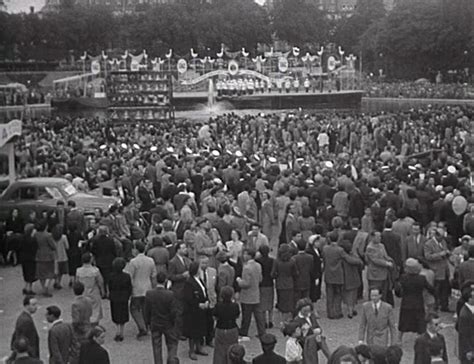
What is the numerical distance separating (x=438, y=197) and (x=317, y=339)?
29.5 feet

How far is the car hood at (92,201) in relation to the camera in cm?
1859

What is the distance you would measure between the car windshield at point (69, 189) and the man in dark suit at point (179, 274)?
7.13m

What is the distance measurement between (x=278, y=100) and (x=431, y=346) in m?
67.3

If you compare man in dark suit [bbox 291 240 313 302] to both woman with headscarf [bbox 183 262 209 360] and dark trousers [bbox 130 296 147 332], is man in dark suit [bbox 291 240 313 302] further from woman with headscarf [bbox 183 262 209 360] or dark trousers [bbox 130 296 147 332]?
dark trousers [bbox 130 296 147 332]

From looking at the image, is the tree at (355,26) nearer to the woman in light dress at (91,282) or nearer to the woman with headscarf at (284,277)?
the woman with headscarf at (284,277)

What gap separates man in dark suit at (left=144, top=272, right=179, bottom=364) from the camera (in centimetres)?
1078

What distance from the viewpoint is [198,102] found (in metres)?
74.8

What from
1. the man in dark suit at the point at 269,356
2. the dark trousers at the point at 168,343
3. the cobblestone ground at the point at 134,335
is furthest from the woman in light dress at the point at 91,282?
the man in dark suit at the point at 269,356

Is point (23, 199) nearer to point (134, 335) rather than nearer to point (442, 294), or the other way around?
point (134, 335)

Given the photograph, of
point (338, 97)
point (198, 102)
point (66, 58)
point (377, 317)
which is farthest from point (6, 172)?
point (66, 58)

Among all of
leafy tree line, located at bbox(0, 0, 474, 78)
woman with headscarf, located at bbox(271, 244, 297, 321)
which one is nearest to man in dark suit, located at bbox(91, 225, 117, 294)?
woman with headscarf, located at bbox(271, 244, 297, 321)

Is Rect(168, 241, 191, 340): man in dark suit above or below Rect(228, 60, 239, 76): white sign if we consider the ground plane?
below

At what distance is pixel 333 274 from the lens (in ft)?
43.3

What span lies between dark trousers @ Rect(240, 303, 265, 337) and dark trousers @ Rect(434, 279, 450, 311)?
3068mm
